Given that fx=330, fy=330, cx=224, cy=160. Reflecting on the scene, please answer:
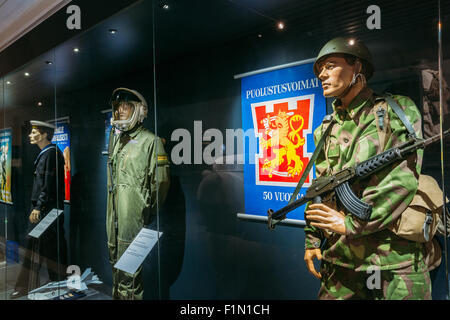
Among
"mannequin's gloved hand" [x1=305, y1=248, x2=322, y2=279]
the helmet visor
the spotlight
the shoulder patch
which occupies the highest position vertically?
the spotlight

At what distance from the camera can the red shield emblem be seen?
158 cm

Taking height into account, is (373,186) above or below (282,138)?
below

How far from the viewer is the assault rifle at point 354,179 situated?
47.1 inches

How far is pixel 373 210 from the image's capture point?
123cm

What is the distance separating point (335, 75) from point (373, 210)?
22.0 inches

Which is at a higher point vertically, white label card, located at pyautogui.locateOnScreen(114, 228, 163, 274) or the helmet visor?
the helmet visor

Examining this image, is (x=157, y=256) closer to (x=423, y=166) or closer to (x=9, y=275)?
(x=423, y=166)

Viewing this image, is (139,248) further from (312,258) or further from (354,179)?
(354,179)

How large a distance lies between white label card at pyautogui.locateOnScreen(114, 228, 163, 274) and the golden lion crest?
3.33ft

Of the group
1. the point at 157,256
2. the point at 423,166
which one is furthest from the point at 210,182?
the point at 423,166

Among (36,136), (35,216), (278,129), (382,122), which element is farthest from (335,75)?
(35,216)

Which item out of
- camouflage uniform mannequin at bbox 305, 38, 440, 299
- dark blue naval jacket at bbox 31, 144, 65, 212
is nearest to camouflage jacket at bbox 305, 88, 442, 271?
camouflage uniform mannequin at bbox 305, 38, 440, 299

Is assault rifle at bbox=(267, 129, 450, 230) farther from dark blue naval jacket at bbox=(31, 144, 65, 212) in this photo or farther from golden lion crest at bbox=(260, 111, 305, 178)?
dark blue naval jacket at bbox=(31, 144, 65, 212)
